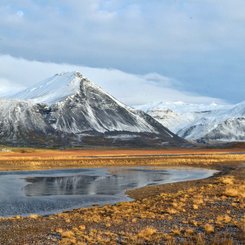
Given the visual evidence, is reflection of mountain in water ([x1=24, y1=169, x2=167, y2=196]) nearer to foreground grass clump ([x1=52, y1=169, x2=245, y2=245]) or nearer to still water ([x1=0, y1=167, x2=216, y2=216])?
still water ([x1=0, y1=167, x2=216, y2=216])

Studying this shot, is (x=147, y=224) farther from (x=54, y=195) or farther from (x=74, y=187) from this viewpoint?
(x=74, y=187)

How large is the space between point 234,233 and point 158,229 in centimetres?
445

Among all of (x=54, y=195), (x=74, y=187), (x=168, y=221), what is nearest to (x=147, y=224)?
(x=168, y=221)

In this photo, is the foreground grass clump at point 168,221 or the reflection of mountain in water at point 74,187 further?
the reflection of mountain in water at point 74,187

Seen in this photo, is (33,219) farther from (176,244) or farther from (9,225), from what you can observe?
(176,244)

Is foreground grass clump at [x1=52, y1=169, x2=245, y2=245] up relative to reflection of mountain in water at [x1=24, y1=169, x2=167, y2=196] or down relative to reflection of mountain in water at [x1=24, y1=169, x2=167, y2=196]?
up

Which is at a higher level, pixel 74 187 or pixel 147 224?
pixel 147 224

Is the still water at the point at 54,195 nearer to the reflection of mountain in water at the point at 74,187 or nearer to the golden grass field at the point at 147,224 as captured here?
the reflection of mountain in water at the point at 74,187

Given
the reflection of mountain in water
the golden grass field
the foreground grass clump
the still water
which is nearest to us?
the foreground grass clump

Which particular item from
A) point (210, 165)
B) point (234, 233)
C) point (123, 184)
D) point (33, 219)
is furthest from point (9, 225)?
point (210, 165)

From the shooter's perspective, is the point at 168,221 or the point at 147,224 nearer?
the point at 147,224

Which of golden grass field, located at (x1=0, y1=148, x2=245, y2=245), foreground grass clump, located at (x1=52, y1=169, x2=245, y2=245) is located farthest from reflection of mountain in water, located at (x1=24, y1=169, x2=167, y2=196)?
foreground grass clump, located at (x1=52, y1=169, x2=245, y2=245)

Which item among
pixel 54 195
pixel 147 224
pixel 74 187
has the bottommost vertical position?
pixel 74 187

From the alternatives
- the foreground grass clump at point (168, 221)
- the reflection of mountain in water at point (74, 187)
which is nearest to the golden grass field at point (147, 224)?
the foreground grass clump at point (168, 221)
